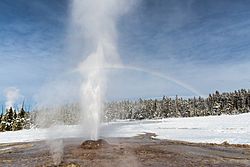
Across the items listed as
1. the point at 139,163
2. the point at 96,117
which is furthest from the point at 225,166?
the point at 96,117

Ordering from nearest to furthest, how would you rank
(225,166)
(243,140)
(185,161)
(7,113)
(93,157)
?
(225,166)
(185,161)
(93,157)
(243,140)
(7,113)

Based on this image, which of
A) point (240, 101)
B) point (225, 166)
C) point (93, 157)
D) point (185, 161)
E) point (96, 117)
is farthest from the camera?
point (240, 101)

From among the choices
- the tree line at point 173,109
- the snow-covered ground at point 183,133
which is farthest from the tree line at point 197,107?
the snow-covered ground at point 183,133

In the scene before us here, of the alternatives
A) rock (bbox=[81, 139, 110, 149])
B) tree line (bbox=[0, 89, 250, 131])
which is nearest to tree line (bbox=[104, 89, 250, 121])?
tree line (bbox=[0, 89, 250, 131])

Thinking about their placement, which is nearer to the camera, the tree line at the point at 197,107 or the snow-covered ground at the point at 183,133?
the snow-covered ground at the point at 183,133

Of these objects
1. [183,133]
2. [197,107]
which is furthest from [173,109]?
[183,133]

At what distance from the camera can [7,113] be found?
100375 millimetres

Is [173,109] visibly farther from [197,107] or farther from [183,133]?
[183,133]

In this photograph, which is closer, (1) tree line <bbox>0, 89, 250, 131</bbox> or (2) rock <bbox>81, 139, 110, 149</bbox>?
(2) rock <bbox>81, 139, 110, 149</bbox>

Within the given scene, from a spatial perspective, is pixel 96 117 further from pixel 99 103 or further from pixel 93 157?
pixel 93 157

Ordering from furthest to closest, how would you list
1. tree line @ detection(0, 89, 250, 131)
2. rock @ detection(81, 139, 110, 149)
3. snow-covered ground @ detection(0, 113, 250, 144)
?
tree line @ detection(0, 89, 250, 131) → snow-covered ground @ detection(0, 113, 250, 144) → rock @ detection(81, 139, 110, 149)

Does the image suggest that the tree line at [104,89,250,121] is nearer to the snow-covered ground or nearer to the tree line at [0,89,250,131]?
the tree line at [0,89,250,131]

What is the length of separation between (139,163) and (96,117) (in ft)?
76.0

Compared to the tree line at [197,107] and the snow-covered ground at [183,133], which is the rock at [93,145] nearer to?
the snow-covered ground at [183,133]
